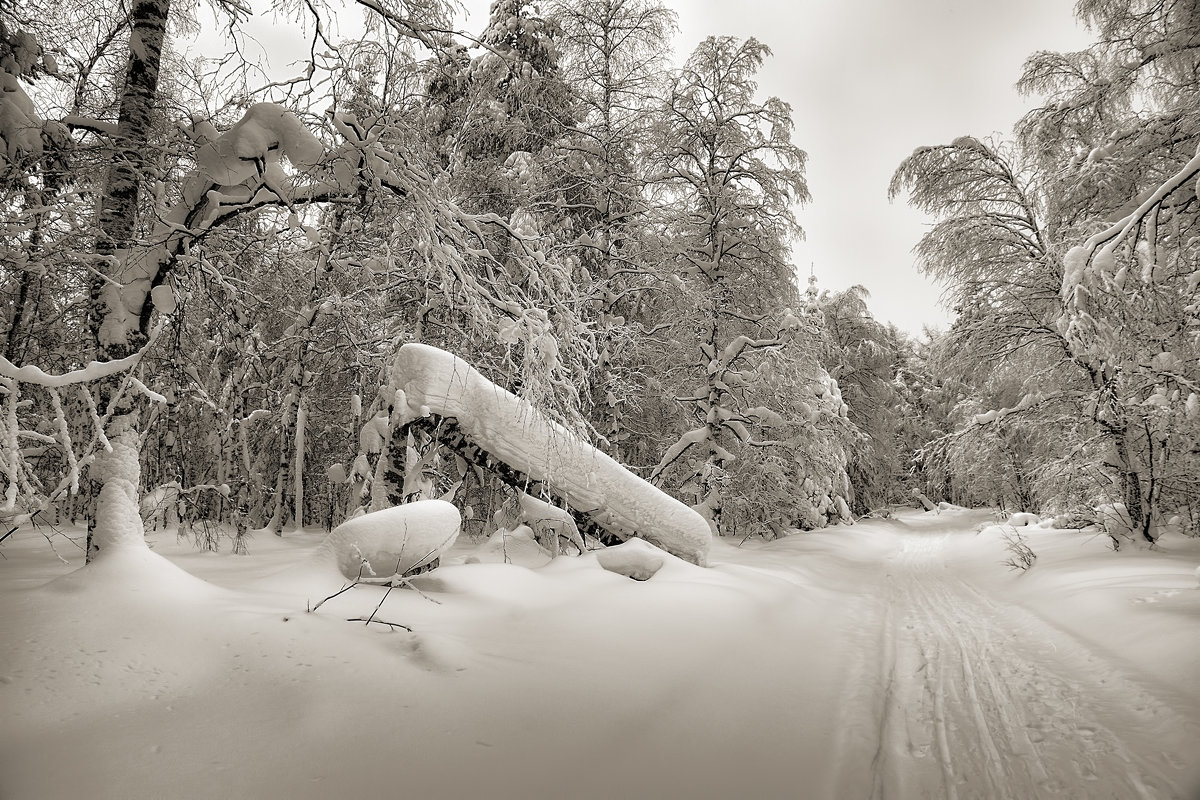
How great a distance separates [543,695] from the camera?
10.1 ft

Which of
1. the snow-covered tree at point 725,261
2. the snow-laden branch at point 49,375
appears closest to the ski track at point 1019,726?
the snow-laden branch at point 49,375

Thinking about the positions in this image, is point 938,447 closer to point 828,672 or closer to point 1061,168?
point 1061,168

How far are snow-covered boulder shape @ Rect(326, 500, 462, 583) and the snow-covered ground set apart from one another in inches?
7.2

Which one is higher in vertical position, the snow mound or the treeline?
the treeline

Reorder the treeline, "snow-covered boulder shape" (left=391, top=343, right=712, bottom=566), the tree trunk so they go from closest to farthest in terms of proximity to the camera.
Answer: the tree trunk → the treeline → "snow-covered boulder shape" (left=391, top=343, right=712, bottom=566)

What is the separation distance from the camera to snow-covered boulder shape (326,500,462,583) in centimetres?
432

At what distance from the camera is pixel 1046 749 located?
114 inches

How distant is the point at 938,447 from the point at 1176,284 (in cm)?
519

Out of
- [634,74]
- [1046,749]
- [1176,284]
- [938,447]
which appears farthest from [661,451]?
[1046,749]

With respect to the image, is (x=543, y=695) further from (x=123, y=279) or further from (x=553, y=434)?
(x=123, y=279)

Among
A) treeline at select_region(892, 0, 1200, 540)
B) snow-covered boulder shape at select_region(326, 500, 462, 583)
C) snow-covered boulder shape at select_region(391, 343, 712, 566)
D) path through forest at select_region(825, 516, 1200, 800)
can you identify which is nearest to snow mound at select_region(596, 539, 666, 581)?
snow-covered boulder shape at select_region(391, 343, 712, 566)

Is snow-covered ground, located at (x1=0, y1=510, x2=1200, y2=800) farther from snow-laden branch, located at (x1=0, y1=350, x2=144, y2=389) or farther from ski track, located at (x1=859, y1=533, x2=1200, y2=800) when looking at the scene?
snow-laden branch, located at (x1=0, y1=350, x2=144, y2=389)

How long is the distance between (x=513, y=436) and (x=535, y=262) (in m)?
2.05

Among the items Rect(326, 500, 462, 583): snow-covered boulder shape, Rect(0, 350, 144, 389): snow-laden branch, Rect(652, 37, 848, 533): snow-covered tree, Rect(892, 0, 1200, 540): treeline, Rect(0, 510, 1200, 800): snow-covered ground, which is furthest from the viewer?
Rect(652, 37, 848, 533): snow-covered tree
